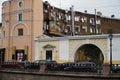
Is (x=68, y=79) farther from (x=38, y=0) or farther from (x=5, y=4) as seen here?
(x=5, y=4)

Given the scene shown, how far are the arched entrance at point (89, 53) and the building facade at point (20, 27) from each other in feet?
26.7

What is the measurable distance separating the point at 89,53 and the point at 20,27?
12.9 m

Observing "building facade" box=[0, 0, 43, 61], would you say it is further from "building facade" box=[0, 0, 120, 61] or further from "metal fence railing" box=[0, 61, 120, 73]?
"metal fence railing" box=[0, 61, 120, 73]

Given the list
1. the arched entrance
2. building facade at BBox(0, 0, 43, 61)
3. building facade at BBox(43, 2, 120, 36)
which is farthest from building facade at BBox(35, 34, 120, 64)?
building facade at BBox(43, 2, 120, 36)

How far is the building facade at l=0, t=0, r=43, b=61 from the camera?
64.2 metres

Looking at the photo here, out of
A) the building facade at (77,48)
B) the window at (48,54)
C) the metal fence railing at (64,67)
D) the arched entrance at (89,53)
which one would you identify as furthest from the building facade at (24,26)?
the metal fence railing at (64,67)

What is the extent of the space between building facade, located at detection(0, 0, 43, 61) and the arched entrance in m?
8.13

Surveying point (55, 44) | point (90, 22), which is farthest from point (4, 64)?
point (90, 22)

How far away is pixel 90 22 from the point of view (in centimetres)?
9000

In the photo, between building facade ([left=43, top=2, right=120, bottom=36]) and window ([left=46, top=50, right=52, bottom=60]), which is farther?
building facade ([left=43, top=2, right=120, bottom=36])

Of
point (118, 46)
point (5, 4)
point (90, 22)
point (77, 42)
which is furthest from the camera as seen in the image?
point (90, 22)

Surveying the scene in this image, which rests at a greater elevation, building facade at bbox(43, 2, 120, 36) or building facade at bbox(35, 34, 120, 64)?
building facade at bbox(43, 2, 120, 36)

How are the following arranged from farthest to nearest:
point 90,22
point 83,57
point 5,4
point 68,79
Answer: point 90,22 → point 5,4 → point 83,57 → point 68,79

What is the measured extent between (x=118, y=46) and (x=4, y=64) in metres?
16.9
